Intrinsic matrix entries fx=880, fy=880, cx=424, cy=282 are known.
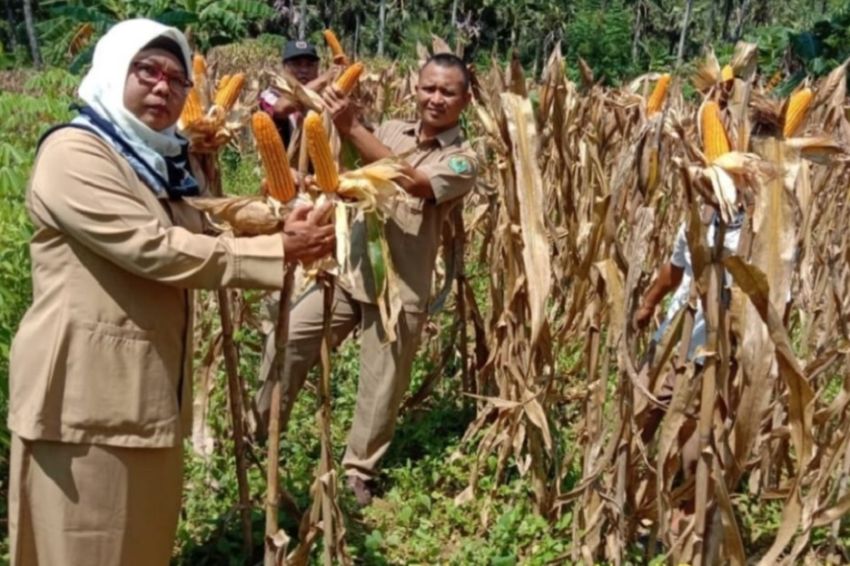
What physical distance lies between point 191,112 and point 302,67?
1839 millimetres

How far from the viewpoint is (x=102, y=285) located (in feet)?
6.47

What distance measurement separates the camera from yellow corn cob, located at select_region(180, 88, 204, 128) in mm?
2475

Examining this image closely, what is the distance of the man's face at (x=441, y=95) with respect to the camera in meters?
3.16

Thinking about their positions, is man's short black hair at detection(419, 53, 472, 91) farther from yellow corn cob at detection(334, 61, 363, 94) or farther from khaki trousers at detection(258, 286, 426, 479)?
khaki trousers at detection(258, 286, 426, 479)

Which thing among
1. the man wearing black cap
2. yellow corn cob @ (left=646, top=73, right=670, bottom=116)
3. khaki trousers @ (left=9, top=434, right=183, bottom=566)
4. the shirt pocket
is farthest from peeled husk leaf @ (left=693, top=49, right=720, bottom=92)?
khaki trousers @ (left=9, top=434, right=183, bottom=566)

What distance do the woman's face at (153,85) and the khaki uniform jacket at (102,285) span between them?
12 cm

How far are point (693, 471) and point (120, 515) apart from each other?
1875 mm

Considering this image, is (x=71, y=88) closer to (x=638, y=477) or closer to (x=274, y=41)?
(x=638, y=477)

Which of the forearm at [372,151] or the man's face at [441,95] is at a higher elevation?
the man's face at [441,95]

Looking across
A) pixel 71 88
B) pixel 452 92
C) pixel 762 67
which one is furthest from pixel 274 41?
pixel 452 92

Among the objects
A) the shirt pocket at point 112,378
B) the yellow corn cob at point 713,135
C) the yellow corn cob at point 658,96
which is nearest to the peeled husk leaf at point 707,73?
the yellow corn cob at point 658,96

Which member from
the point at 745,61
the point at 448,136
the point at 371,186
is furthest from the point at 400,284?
the point at 745,61

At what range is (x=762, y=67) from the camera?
56.2ft

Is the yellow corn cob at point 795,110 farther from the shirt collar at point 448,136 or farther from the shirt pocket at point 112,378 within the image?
the shirt pocket at point 112,378
